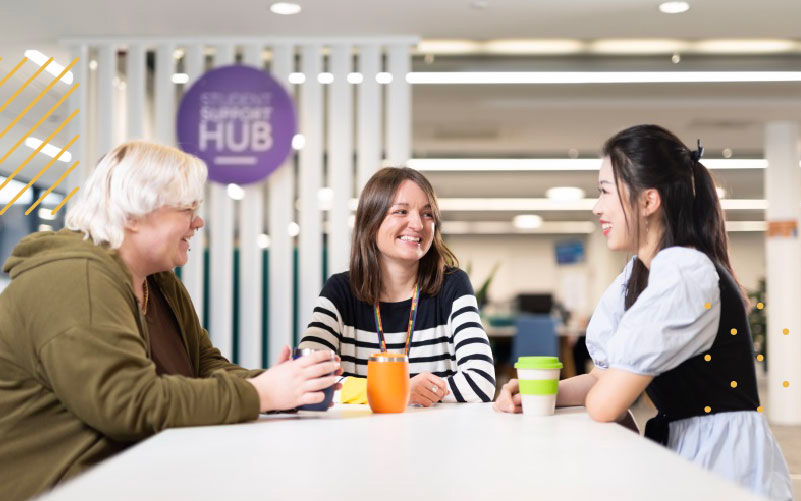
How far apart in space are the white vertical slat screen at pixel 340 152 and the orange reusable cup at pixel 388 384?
118 inches

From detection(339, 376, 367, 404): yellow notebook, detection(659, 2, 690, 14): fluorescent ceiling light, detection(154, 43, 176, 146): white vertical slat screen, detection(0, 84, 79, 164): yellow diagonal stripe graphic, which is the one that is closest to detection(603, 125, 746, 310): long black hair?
detection(339, 376, 367, 404): yellow notebook

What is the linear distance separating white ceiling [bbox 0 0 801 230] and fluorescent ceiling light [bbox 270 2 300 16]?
0.05 metres

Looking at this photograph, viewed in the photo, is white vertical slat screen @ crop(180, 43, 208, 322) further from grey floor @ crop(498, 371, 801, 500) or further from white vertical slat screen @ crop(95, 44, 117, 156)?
grey floor @ crop(498, 371, 801, 500)

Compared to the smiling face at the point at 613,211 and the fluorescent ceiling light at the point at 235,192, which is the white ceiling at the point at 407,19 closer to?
the fluorescent ceiling light at the point at 235,192

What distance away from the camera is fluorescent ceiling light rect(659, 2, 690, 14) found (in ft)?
13.3

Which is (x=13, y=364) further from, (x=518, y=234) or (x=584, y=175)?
(x=518, y=234)

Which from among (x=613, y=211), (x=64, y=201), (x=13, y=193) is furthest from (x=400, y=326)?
(x=13, y=193)

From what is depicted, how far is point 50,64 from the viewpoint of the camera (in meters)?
4.87

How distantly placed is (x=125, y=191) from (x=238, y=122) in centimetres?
312

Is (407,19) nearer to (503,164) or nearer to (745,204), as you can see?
(503,164)

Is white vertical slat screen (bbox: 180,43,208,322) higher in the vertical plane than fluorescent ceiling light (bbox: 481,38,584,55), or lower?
lower

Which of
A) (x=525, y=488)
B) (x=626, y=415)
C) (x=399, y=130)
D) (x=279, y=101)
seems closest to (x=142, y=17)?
(x=279, y=101)

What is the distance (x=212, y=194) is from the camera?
4.64 metres

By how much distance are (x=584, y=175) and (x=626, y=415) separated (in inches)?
358
